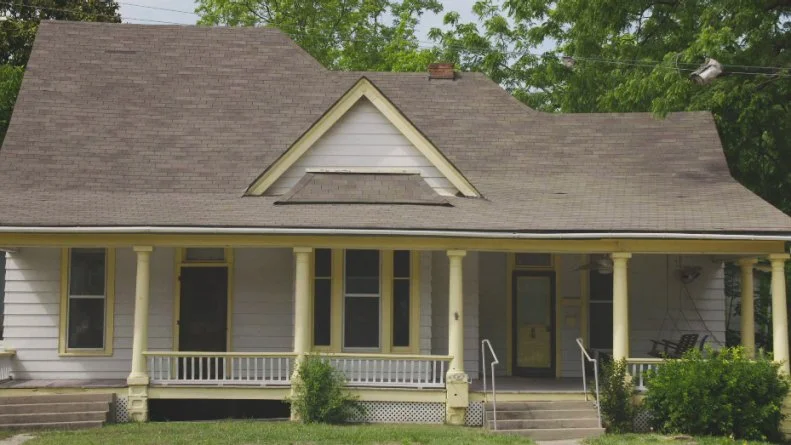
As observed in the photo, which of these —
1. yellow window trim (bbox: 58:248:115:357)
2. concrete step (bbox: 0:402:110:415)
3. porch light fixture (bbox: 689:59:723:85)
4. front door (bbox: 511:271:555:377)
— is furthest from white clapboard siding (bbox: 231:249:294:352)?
porch light fixture (bbox: 689:59:723:85)

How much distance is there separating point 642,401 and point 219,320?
24.5 feet

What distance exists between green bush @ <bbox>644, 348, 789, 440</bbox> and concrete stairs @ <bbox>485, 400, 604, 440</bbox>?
1154mm

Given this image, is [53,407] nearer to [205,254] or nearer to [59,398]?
[59,398]

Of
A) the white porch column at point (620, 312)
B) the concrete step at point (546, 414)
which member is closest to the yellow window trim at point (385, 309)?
the concrete step at point (546, 414)

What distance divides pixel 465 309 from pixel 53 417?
7.09 metres

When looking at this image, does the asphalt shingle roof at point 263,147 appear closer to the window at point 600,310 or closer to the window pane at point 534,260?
the window pane at point 534,260

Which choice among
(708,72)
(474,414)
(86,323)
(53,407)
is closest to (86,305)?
(86,323)

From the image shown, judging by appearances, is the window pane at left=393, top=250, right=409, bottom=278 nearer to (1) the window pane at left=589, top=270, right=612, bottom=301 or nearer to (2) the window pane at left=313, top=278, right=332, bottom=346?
(2) the window pane at left=313, top=278, right=332, bottom=346

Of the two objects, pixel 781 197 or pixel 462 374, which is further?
pixel 781 197

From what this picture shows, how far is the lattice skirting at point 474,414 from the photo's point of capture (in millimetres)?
16703

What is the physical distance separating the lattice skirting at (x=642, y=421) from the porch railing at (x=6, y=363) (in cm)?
1045

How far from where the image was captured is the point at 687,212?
696 inches

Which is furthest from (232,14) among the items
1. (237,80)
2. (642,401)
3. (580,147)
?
(642,401)

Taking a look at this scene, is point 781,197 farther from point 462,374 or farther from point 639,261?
point 462,374
